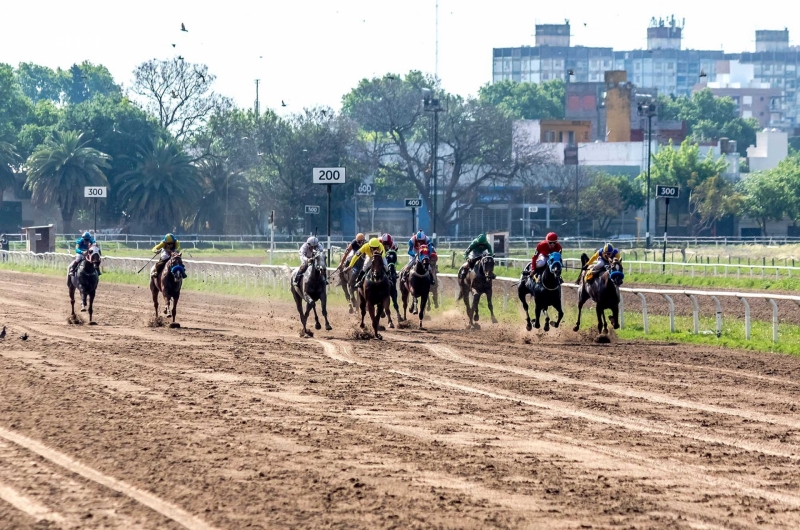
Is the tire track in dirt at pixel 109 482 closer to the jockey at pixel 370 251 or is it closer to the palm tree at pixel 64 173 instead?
the jockey at pixel 370 251

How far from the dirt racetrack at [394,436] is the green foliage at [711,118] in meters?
137

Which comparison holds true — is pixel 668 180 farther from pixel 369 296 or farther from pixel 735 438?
pixel 735 438

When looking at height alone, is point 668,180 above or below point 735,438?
above

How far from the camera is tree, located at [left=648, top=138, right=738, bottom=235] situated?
82.0m

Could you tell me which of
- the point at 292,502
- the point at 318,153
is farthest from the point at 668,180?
the point at 292,502

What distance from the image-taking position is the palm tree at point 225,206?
265ft

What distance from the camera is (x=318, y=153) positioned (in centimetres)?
7888

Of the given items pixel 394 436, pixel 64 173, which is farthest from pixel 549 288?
pixel 64 173

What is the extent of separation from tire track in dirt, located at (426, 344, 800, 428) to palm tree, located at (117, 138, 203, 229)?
5665 centimetres

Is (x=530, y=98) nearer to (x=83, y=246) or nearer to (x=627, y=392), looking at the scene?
(x=83, y=246)

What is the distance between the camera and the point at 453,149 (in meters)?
83.8

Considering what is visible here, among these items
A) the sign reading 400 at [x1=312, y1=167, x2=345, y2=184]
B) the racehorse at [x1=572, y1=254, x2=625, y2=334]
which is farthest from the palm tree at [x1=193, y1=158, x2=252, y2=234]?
the racehorse at [x1=572, y1=254, x2=625, y2=334]

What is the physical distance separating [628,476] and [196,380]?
691cm

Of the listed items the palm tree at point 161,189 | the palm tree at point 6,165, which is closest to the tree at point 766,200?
the palm tree at point 161,189
